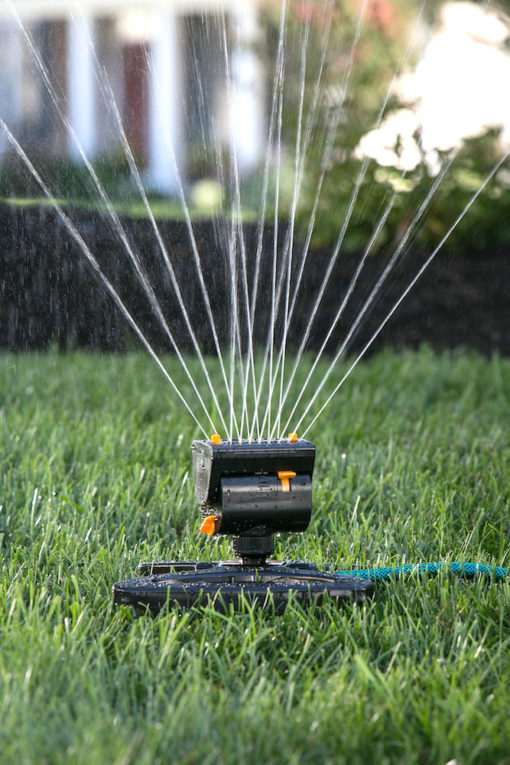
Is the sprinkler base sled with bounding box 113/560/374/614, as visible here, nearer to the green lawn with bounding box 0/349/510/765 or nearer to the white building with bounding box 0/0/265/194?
the green lawn with bounding box 0/349/510/765

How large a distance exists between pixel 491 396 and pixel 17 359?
189 centimetres

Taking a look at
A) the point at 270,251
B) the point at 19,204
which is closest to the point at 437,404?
the point at 270,251

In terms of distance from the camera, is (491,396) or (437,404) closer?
(437,404)

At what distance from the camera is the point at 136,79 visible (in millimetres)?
8328

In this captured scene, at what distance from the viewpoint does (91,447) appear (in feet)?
8.25

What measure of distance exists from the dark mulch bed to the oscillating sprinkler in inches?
111

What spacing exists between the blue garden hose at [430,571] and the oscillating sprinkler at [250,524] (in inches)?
2.8

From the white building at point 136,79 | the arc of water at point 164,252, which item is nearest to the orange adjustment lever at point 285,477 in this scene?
the arc of water at point 164,252

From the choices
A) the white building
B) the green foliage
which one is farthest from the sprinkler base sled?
the green foliage

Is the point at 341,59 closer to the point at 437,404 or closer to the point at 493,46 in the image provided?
the point at 493,46

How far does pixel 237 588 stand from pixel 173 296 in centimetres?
323

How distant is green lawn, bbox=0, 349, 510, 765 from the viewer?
113cm

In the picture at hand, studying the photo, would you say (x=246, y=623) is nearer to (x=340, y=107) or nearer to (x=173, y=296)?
(x=173, y=296)

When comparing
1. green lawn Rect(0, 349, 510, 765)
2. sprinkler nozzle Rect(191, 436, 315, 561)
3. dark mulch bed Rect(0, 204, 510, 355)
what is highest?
dark mulch bed Rect(0, 204, 510, 355)
